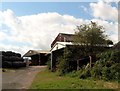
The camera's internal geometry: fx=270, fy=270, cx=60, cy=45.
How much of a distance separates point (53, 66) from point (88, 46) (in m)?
6.53

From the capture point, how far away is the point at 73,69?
2694 centimetres

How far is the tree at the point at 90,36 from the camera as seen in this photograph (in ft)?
102

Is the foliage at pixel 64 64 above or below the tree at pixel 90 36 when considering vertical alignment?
below

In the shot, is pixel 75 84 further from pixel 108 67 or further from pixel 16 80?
pixel 16 80

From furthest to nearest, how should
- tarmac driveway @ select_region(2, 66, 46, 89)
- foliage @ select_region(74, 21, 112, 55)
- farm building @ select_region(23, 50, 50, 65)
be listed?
farm building @ select_region(23, 50, 50, 65), foliage @ select_region(74, 21, 112, 55), tarmac driveway @ select_region(2, 66, 46, 89)

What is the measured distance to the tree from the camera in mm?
31016

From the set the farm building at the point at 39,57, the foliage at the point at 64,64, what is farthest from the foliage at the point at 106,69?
the farm building at the point at 39,57

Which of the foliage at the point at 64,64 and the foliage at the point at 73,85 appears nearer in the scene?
the foliage at the point at 73,85

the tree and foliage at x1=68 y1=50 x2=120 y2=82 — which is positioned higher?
the tree

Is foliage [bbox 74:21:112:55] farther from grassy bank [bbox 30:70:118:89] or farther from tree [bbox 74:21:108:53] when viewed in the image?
grassy bank [bbox 30:70:118:89]

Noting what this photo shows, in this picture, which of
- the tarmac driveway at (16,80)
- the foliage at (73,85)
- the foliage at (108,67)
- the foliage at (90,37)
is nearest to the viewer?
the foliage at (73,85)

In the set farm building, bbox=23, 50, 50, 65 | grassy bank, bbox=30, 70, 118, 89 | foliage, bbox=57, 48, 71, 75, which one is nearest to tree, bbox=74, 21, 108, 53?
foliage, bbox=57, 48, 71, 75

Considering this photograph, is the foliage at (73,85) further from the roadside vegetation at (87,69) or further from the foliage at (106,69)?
the foliage at (106,69)

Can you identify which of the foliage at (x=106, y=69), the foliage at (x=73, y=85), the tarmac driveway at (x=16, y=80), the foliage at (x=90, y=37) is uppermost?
the foliage at (x=90, y=37)
